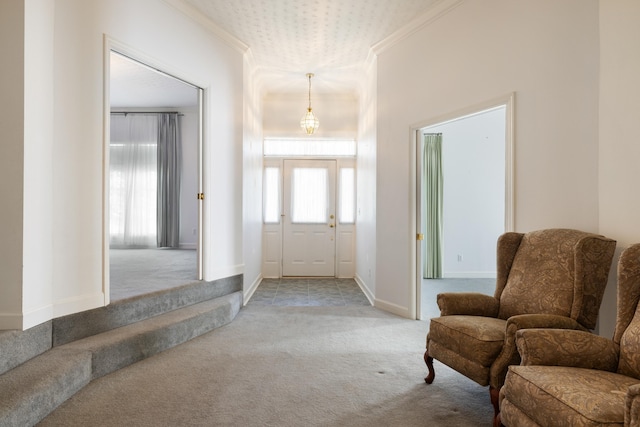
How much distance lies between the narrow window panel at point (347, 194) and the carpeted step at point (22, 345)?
4.84 m

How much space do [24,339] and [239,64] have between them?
3.64 metres

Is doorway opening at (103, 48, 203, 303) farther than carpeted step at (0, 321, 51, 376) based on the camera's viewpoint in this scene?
Yes

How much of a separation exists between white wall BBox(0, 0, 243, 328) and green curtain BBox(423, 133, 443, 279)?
14.4 ft

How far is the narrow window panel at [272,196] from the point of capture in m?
6.68

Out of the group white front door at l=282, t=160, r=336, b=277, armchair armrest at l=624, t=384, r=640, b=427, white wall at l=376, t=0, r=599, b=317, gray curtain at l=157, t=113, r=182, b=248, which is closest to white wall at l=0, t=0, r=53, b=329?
armchair armrest at l=624, t=384, r=640, b=427

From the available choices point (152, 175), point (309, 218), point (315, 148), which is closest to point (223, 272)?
point (309, 218)

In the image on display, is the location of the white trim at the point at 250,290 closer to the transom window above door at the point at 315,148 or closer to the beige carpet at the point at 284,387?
the beige carpet at the point at 284,387

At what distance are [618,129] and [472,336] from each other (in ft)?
5.05

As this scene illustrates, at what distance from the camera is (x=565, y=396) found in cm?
144

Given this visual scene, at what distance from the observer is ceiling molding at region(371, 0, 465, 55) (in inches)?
141

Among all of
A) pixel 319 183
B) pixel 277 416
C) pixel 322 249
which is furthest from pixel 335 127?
pixel 277 416

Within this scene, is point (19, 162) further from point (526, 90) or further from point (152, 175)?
point (152, 175)

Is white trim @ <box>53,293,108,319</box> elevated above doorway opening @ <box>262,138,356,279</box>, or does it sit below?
below

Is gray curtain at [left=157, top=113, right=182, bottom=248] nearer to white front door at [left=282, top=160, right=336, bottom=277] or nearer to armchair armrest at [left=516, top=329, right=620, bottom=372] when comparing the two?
white front door at [left=282, top=160, right=336, bottom=277]
